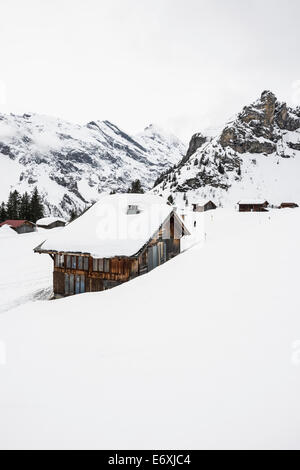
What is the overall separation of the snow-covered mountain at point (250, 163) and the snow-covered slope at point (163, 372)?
3315 inches

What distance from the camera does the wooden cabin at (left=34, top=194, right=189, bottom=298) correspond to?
14.4 metres

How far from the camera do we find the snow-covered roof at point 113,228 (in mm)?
14258

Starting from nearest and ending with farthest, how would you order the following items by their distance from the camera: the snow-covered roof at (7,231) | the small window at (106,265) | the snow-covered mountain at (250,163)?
the small window at (106,265), the snow-covered roof at (7,231), the snow-covered mountain at (250,163)

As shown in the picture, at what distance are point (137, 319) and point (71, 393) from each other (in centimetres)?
284

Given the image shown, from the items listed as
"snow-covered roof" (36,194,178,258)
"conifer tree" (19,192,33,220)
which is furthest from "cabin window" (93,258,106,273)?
"conifer tree" (19,192,33,220)

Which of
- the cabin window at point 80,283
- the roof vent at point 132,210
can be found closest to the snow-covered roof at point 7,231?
the cabin window at point 80,283

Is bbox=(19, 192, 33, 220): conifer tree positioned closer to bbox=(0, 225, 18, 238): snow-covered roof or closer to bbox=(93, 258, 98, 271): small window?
bbox=(0, 225, 18, 238): snow-covered roof

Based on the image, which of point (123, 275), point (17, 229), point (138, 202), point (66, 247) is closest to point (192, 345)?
point (123, 275)

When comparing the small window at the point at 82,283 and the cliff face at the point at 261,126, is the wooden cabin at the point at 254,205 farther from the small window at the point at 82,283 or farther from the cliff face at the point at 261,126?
the cliff face at the point at 261,126

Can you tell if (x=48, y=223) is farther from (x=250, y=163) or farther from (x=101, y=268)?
(x=250, y=163)

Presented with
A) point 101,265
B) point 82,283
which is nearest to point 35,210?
point 82,283

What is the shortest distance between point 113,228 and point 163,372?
12001 mm

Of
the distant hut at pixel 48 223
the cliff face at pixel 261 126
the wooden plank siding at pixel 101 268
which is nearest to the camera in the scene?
the wooden plank siding at pixel 101 268

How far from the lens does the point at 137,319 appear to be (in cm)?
674
